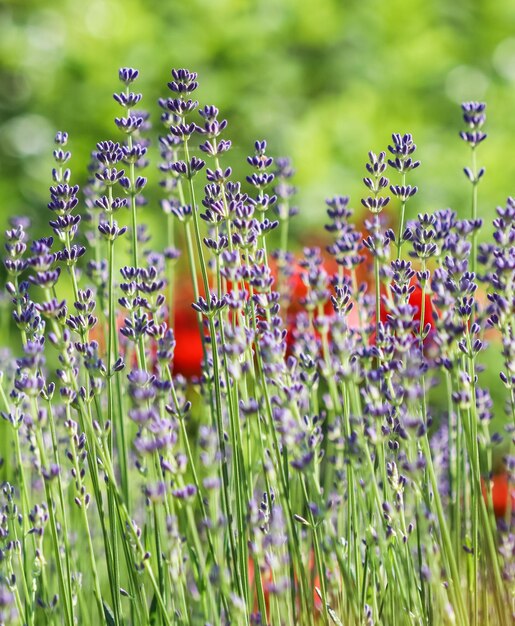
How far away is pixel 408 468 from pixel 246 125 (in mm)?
4160

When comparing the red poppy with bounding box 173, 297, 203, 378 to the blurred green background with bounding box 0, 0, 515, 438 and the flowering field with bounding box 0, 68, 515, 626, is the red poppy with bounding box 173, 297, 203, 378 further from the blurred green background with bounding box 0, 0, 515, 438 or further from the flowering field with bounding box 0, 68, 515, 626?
the blurred green background with bounding box 0, 0, 515, 438

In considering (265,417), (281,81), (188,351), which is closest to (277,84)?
(281,81)

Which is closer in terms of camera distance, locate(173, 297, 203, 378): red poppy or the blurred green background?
locate(173, 297, 203, 378): red poppy

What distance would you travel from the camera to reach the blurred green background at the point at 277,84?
500 centimetres

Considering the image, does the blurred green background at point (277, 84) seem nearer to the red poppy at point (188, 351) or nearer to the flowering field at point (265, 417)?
the red poppy at point (188, 351)

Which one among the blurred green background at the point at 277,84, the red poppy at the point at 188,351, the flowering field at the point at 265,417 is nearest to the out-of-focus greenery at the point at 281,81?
the blurred green background at the point at 277,84

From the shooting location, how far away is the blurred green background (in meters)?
5.00

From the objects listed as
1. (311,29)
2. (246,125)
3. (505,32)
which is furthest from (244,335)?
(505,32)

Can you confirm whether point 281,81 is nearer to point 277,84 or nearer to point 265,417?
point 277,84

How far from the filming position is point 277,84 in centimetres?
530

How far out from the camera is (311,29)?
17.9ft

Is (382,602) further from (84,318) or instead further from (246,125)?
(246,125)

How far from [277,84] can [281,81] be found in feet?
0.10

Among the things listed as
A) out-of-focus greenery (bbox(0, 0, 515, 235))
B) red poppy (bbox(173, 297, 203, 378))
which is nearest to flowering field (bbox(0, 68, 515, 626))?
red poppy (bbox(173, 297, 203, 378))
